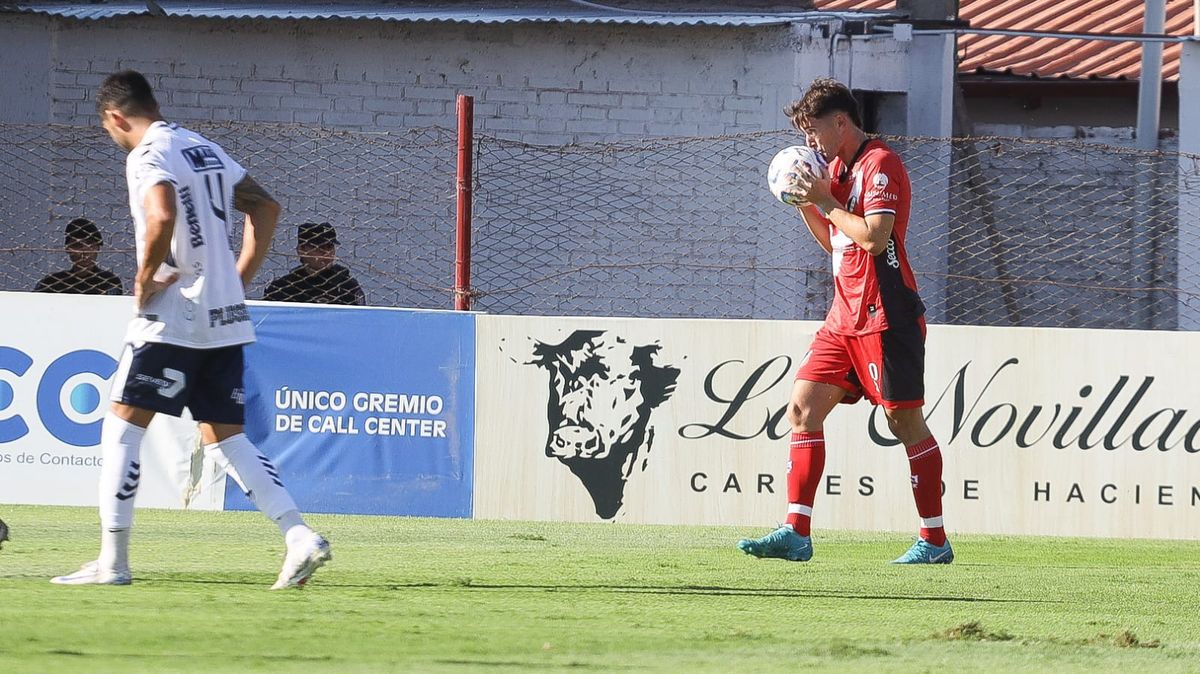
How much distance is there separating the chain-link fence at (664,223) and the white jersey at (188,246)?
7067 mm

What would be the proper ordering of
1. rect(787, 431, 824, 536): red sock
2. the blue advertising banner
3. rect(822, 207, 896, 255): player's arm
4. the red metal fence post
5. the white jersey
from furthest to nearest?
the red metal fence post → the blue advertising banner → rect(787, 431, 824, 536): red sock → rect(822, 207, 896, 255): player's arm → the white jersey

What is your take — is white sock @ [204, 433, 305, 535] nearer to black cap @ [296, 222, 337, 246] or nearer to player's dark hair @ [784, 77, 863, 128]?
player's dark hair @ [784, 77, 863, 128]

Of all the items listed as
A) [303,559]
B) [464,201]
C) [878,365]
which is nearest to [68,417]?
[464,201]

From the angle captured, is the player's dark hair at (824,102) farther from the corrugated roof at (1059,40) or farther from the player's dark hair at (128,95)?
the corrugated roof at (1059,40)

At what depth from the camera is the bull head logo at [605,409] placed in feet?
30.8

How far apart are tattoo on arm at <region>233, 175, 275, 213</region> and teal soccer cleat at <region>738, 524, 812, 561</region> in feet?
7.68

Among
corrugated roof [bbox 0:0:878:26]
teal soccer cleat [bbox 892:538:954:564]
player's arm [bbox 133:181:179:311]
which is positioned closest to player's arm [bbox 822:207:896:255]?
teal soccer cleat [bbox 892:538:954:564]

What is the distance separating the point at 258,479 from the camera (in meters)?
5.86

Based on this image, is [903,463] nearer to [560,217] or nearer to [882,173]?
[882,173]

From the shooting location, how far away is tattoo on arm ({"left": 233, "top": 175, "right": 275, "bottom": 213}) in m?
6.02

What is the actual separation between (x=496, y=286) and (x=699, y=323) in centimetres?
439

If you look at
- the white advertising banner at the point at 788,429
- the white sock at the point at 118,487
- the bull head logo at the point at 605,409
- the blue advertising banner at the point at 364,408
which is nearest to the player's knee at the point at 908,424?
the white advertising banner at the point at 788,429

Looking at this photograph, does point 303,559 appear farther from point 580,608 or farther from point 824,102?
point 824,102

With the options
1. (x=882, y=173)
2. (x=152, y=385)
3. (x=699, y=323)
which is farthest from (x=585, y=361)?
(x=152, y=385)
